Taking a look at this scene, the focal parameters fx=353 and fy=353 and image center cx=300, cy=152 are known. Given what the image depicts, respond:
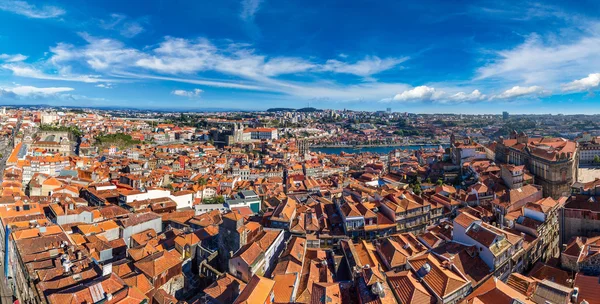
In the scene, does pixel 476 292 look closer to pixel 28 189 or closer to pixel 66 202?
pixel 66 202

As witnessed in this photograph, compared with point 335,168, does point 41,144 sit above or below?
above

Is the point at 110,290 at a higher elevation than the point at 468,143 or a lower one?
lower

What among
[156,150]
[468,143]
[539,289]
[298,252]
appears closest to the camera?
[539,289]

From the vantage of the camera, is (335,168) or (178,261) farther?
(335,168)

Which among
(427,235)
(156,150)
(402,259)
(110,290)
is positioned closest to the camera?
(110,290)

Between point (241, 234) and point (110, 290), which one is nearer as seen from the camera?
point (110, 290)

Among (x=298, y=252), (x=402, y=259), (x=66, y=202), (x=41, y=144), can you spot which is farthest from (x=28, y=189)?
(x=402, y=259)

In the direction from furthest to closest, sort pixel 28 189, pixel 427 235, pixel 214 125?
pixel 214 125 < pixel 28 189 < pixel 427 235

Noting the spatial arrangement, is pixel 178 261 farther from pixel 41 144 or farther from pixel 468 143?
pixel 41 144

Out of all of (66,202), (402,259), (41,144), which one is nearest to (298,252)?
(402,259)
